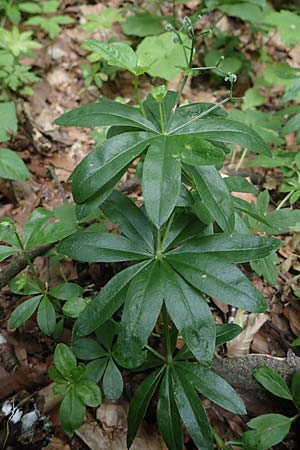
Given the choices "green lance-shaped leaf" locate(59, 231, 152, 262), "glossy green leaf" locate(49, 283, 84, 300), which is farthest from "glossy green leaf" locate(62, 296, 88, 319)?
"green lance-shaped leaf" locate(59, 231, 152, 262)

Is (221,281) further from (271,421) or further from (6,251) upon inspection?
(6,251)

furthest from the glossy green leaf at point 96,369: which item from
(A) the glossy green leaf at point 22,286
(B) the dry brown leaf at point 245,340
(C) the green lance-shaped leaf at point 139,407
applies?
(B) the dry brown leaf at point 245,340

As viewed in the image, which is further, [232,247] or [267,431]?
[267,431]

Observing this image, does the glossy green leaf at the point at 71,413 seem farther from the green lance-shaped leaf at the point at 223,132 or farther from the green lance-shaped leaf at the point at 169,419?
the green lance-shaped leaf at the point at 223,132

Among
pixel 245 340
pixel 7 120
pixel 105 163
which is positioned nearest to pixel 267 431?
pixel 245 340

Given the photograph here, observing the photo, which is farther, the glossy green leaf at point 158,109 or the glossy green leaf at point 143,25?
the glossy green leaf at point 143,25
